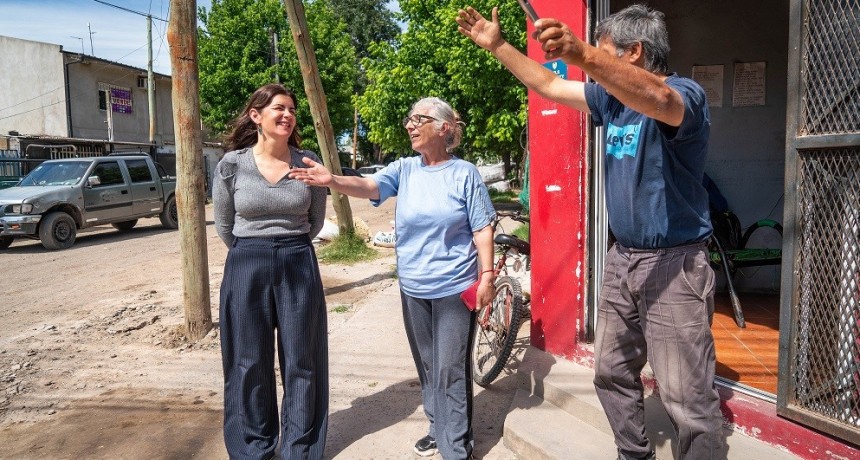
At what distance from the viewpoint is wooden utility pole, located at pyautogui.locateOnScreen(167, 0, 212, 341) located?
521 centimetres

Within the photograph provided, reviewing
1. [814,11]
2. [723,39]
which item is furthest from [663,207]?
[723,39]

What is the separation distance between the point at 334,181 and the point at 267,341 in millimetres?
950

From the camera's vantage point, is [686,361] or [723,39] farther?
[723,39]

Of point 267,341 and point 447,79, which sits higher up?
point 447,79

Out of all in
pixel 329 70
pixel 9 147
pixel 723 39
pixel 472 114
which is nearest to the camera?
pixel 723 39

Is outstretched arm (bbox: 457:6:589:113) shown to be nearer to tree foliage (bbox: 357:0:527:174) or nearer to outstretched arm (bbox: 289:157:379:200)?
outstretched arm (bbox: 289:157:379:200)

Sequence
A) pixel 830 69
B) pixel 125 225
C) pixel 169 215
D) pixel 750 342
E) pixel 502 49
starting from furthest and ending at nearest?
pixel 169 215 < pixel 125 225 < pixel 750 342 < pixel 830 69 < pixel 502 49

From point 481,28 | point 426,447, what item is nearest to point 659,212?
point 481,28

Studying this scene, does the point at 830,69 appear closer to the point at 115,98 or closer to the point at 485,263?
the point at 485,263

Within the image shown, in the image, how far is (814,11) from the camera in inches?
97.0

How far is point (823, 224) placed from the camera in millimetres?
2465

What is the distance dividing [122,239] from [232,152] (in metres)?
11.4

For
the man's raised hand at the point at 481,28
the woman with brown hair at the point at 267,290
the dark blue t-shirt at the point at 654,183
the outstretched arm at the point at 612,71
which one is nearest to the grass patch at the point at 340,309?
Answer: the woman with brown hair at the point at 267,290

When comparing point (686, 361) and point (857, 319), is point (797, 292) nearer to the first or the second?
point (857, 319)
